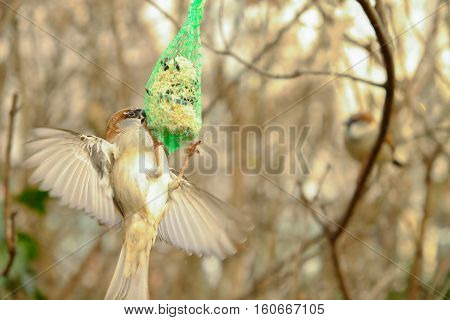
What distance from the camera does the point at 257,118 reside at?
2.51 meters

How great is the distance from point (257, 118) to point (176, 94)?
4.52 feet

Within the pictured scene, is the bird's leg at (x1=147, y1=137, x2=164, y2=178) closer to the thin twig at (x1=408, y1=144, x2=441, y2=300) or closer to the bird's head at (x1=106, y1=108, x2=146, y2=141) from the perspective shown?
the bird's head at (x1=106, y1=108, x2=146, y2=141)

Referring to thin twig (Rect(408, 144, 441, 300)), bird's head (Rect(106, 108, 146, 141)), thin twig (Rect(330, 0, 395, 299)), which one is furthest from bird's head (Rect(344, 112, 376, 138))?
bird's head (Rect(106, 108, 146, 141))

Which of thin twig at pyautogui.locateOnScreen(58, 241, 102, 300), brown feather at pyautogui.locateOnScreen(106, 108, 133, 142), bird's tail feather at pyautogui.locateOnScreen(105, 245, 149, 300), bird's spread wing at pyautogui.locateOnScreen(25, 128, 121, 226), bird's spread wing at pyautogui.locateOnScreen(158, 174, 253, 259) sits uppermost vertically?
brown feather at pyautogui.locateOnScreen(106, 108, 133, 142)

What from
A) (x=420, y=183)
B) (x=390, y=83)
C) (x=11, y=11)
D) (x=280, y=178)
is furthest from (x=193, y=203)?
(x=420, y=183)

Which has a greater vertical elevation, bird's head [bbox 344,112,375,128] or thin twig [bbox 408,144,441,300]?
bird's head [bbox 344,112,375,128]

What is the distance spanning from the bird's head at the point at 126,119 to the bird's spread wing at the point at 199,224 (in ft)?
0.41

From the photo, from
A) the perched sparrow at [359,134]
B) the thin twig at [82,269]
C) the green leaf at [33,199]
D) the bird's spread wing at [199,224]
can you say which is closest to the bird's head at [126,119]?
the bird's spread wing at [199,224]

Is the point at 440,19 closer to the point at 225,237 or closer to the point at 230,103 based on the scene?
the point at 230,103

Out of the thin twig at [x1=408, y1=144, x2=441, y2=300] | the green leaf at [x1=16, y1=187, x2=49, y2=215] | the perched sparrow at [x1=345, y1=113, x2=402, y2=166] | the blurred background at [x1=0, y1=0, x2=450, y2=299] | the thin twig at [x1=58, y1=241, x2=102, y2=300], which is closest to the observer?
the green leaf at [x1=16, y1=187, x2=49, y2=215]

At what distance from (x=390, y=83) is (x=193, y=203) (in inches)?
18.7

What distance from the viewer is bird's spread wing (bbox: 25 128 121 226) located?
3.72ft

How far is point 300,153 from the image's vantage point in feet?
7.29

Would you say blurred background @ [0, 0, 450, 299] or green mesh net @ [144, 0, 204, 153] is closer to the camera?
green mesh net @ [144, 0, 204, 153]
